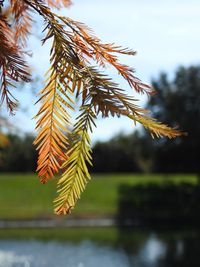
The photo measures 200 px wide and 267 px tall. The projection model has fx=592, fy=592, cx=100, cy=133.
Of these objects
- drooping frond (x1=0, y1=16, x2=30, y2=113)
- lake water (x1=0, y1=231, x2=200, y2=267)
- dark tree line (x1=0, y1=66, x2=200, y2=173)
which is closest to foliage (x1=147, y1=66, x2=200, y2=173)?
dark tree line (x1=0, y1=66, x2=200, y2=173)

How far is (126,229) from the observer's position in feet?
77.2

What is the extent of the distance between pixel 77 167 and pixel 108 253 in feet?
51.4

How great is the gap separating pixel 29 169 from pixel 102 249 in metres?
30.1

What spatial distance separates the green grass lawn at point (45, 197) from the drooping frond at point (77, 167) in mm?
26769

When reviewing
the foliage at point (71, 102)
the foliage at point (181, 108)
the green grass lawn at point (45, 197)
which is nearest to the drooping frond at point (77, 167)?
the foliage at point (71, 102)

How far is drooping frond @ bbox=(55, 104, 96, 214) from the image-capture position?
3.51 ft

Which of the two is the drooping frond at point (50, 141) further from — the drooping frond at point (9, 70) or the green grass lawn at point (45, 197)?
the green grass lawn at point (45, 197)

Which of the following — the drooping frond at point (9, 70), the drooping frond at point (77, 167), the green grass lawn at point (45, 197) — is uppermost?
the drooping frond at point (9, 70)

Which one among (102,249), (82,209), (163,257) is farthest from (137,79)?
(82,209)

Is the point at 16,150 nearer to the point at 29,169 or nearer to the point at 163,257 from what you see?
the point at 29,169

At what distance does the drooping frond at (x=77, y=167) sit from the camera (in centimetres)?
107

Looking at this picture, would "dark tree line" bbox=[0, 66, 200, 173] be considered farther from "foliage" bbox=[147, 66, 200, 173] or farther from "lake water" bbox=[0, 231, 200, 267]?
"lake water" bbox=[0, 231, 200, 267]

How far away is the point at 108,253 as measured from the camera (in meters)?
16.4

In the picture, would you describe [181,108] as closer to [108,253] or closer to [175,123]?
[175,123]
